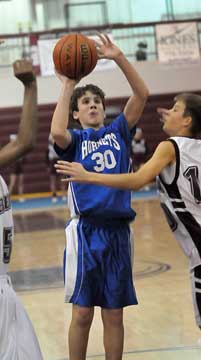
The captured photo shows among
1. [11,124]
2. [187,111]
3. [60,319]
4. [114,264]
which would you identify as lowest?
[11,124]

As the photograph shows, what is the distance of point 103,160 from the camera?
4.15 m

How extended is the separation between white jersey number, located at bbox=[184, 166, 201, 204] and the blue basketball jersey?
53 cm

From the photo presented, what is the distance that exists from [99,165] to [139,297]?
264 cm

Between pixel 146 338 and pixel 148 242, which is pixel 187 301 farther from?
pixel 148 242

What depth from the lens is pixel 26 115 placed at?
2.93m

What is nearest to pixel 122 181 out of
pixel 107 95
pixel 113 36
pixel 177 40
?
pixel 177 40

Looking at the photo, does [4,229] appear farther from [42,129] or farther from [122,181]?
[42,129]

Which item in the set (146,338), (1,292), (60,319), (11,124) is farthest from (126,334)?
(11,124)

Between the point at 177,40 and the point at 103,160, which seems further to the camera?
the point at 177,40

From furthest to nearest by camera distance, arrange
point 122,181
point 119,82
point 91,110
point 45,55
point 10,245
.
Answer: point 119,82, point 45,55, point 91,110, point 122,181, point 10,245

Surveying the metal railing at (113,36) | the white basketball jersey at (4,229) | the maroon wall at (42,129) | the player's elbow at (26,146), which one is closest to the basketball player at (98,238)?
the white basketball jersey at (4,229)

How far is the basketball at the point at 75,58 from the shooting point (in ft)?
13.2

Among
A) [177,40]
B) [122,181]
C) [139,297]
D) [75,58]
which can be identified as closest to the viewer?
[122,181]

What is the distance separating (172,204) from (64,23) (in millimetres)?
16586
